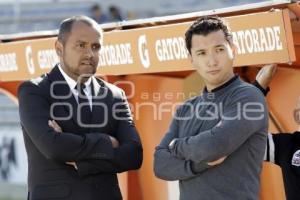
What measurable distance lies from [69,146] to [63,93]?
0.30 metres

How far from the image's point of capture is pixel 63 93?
3.43 metres

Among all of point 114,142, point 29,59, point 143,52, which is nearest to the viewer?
point 114,142

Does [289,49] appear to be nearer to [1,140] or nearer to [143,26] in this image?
[143,26]

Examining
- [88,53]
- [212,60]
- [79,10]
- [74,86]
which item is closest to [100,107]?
[74,86]

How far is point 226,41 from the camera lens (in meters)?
3.05

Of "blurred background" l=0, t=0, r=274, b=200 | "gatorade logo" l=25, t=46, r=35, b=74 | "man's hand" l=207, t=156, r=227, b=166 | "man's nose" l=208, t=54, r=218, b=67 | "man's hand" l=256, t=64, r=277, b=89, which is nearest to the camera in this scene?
"man's hand" l=207, t=156, r=227, b=166

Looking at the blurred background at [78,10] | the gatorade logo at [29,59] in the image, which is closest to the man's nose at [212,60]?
the gatorade logo at [29,59]

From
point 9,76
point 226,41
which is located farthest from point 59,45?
point 9,76

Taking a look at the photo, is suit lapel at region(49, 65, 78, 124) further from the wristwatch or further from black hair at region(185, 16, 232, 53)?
black hair at region(185, 16, 232, 53)

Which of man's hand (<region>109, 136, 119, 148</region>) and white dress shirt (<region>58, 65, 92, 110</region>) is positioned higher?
white dress shirt (<region>58, 65, 92, 110</region>)

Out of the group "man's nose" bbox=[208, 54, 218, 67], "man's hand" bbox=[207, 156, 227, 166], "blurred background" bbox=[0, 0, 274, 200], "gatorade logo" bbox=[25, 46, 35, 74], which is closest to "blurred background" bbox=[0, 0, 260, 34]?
"blurred background" bbox=[0, 0, 274, 200]

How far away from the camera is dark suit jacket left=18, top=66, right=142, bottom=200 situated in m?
3.29

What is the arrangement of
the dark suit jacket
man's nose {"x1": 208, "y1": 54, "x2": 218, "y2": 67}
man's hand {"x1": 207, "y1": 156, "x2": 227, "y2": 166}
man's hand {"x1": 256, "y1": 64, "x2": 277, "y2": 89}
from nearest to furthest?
1. man's hand {"x1": 207, "y1": 156, "x2": 227, "y2": 166}
2. man's nose {"x1": 208, "y1": 54, "x2": 218, "y2": 67}
3. the dark suit jacket
4. man's hand {"x1": 256, "y1": 64, "x2": 277, "y2": 89}

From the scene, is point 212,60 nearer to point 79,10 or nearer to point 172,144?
point 172,144
